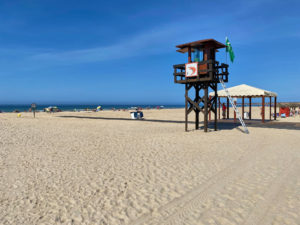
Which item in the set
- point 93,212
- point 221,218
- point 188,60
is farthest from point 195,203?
point 188,60

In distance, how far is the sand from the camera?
4.10 m

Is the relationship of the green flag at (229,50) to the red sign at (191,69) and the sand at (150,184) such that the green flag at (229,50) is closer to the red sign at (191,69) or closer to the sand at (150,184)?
the red sign at (191,69)

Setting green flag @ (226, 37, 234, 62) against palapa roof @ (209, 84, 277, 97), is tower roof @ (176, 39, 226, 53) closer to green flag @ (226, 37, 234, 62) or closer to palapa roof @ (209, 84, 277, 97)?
green flag @ (226, 37, 234, 62)

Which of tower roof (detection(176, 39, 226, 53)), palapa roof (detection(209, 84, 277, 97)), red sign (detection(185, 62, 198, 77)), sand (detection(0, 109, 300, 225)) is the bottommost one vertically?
sand (detection(0, 109, 300, 225))

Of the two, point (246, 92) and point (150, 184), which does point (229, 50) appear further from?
point (150, 184)

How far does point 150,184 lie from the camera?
5.60 meters

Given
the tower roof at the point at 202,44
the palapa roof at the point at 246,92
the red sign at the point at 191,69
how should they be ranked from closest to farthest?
the tower roof at the point at 202,44, the red sign at the point at 191,69, the palapa roof at the point at 246,92

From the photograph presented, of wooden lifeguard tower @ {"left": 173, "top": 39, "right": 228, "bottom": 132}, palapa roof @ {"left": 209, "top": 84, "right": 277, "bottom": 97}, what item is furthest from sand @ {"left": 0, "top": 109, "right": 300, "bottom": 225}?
palapa roof @ {"left": 209, "top": 84, "right": 277, "bottom": 97}

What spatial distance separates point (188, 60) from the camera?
1445 centimetres

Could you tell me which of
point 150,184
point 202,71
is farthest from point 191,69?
point 150,184

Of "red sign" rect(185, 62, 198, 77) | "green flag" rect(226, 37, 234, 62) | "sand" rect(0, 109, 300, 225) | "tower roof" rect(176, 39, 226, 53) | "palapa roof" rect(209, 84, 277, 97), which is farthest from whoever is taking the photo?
"palapa roof" rect(209, 84, 277, 97)

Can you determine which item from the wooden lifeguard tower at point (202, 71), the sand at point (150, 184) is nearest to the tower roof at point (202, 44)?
the wooden lifeguard tower at point (202, 71)

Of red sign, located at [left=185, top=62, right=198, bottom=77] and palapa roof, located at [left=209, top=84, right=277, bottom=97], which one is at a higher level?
red sign, located at [left=185, top=62, right=198, bottom=77]

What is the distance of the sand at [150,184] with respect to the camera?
13.5ft
